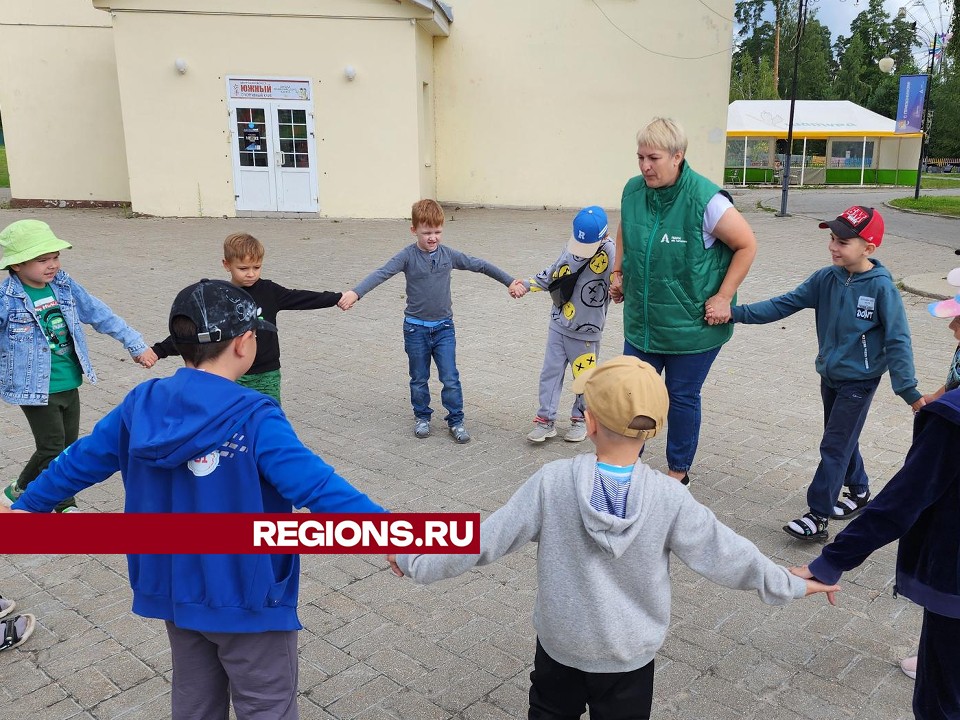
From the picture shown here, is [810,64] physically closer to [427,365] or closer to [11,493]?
[427,365]

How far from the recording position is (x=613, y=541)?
2.04 metres

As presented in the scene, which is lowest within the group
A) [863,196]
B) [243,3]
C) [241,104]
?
[863,196]

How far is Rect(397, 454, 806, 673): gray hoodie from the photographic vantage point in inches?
82.4

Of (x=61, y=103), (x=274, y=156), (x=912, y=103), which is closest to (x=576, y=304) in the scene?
(x=274, y=156)

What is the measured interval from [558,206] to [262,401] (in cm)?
2064

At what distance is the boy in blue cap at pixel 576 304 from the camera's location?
212 inches

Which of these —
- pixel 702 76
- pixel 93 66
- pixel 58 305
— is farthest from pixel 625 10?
pixel 58 305

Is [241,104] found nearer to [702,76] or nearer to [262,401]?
[702,76]

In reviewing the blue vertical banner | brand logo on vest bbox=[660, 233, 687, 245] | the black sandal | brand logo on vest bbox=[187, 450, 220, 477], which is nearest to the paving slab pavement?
the black sandal

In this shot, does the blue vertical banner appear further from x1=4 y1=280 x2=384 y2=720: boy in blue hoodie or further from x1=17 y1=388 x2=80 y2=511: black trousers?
x1=4 y1=280 x2=384 y2=720: boy in blue hoodie

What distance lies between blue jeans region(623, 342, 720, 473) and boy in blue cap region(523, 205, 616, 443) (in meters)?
1.03

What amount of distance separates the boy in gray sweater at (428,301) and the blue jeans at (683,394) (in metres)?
1.58

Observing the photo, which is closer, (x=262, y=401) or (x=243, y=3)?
(x=262, y=401)

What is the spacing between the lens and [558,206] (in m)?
22.2
